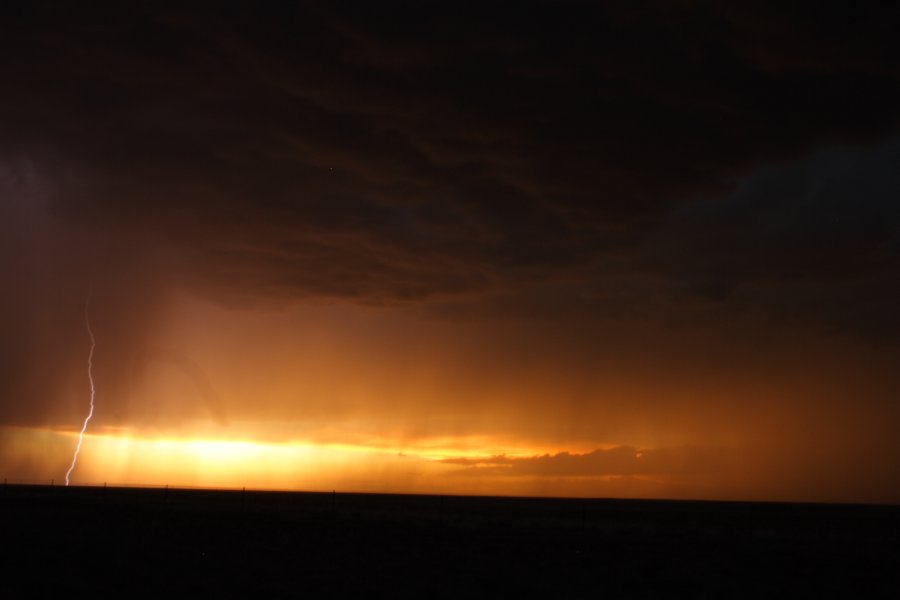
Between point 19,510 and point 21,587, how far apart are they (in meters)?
32.5

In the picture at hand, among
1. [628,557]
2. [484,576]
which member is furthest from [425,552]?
[628,557]

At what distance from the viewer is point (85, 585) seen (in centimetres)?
2017

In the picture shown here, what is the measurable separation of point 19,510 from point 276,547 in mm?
26084

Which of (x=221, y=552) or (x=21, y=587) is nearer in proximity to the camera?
(x=21, y=587)

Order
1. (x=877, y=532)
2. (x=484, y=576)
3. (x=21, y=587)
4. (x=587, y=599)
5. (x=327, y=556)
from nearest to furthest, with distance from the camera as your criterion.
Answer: (x=21, y=587), (x=587, y=599), (x=484, y=576), (x=327, y=556), (x=877, y=532)

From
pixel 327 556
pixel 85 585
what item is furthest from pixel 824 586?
pixel 85 585

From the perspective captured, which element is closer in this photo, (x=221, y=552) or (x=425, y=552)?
(x=221, y=552)

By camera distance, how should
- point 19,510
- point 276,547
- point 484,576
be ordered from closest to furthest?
point 484,576 < point 276,547 < point 19,510

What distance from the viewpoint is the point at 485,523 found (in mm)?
49500

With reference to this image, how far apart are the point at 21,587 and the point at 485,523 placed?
33989 mm

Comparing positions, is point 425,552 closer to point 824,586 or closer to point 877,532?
point 824,586

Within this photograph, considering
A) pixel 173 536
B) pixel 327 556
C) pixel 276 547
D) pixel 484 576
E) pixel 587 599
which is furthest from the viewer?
pixel 173 536

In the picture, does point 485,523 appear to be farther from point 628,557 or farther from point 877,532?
point 877,532

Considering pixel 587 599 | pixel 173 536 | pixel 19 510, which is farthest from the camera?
pixel 19 510
